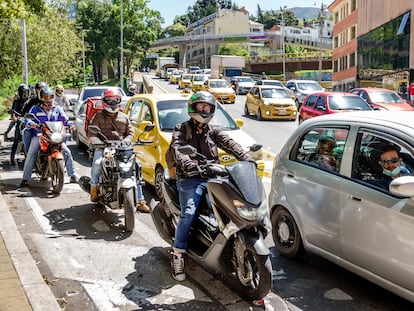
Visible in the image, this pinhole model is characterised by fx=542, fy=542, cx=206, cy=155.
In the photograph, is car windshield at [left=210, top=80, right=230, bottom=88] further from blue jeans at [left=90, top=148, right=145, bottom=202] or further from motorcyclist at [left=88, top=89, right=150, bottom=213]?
blue jeans at [left=90, top=148, right=145, bottom=202]

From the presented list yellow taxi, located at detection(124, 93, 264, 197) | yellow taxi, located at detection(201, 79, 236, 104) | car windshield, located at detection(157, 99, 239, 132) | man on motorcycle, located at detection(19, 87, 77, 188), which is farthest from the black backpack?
yellow taxi, located at detection(201, 79, 236, 104)

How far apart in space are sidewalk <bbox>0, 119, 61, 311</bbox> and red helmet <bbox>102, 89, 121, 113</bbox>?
2169 mm

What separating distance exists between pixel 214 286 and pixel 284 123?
1817cm

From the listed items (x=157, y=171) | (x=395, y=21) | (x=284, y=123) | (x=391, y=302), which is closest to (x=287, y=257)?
(x=391, y=302)

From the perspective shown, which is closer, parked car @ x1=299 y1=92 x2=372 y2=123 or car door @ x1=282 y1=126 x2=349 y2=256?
car door @ x1=282 y1=126 x2=349 y2=256

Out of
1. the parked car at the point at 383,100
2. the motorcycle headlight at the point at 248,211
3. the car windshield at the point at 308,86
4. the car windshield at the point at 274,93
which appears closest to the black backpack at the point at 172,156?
the motorcycle headlight at the point at 248,211

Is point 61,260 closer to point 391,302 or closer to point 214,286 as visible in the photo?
point 214,286

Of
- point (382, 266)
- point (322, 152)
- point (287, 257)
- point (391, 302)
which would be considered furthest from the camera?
point (287, 257)

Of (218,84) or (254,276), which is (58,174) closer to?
(254,276)

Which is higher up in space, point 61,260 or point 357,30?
point 357,30

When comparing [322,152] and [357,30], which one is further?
[357,30]

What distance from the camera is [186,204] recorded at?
5.15 metres

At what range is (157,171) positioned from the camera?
8984 millimetres

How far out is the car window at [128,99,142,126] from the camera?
10.3m
